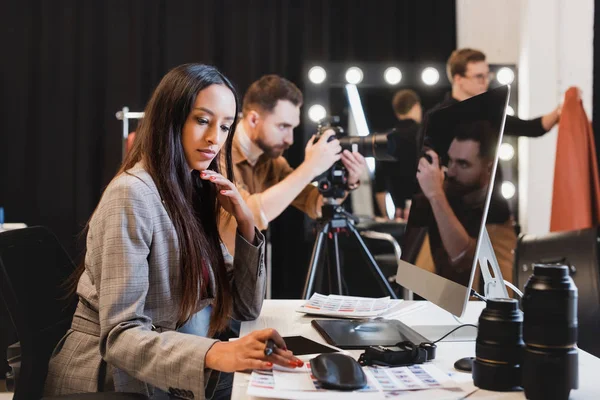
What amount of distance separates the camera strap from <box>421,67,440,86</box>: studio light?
2800 mm

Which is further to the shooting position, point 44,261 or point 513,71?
point 513,71

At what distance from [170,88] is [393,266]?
5.88 feet

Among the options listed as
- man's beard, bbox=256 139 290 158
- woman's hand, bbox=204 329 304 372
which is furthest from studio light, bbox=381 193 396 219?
woman's hand, bbox=204 329 304 372

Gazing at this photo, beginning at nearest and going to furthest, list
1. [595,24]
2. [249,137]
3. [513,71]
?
[249,137], [595,24], [513,71]

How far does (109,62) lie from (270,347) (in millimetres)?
3065

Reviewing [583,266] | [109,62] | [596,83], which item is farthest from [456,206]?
[109,62]

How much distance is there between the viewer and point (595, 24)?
9.69ft

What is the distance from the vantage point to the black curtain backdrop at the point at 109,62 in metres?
3.50

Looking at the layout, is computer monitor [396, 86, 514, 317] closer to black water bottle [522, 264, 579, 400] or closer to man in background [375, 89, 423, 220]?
black water bottle [522, 264, 579, 400]

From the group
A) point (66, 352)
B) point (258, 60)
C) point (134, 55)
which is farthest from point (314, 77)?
point (66, 352)

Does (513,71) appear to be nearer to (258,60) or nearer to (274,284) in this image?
(258,60)

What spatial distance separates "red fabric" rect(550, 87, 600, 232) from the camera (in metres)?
2.83

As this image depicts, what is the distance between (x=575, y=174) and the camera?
287cm

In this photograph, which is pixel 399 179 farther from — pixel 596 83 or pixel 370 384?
pixel 370 384
